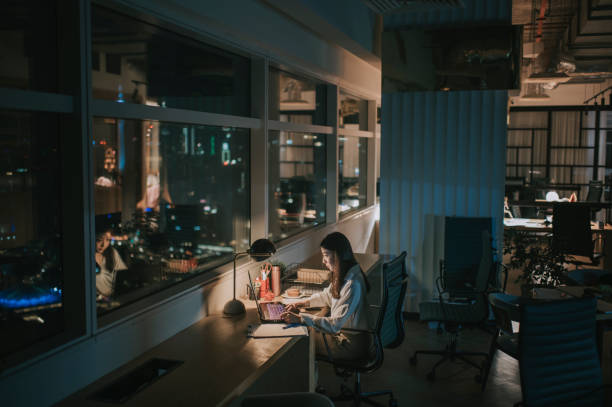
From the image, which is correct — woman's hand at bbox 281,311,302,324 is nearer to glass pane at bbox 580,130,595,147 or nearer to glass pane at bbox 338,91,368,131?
glass pane at bbox 338,91,368,131

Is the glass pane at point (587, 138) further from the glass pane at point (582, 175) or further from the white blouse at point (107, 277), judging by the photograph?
the white blouse at point (107, 277)

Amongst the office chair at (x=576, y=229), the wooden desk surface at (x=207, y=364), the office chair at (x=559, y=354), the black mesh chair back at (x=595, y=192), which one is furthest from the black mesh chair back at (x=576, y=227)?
the wooden desk surface at (x=207, y=364)

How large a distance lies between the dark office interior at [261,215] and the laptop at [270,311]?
7 cm

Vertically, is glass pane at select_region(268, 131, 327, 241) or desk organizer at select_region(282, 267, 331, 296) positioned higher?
glass pane at select_region(268, 131, 327, 241)

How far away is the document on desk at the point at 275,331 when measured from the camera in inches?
135

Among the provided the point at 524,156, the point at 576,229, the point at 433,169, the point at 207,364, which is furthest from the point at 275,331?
the point at 524,156

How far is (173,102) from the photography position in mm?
4023

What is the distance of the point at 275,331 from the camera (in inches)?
137

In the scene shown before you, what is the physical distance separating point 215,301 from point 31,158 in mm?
1824

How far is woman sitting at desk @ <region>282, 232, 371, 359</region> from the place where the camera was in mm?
3768

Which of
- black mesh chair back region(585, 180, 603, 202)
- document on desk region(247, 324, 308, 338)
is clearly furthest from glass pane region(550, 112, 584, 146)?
document on desk region(247, 324, 308, 338)

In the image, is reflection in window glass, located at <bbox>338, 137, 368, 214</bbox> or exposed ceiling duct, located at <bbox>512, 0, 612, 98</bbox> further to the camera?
reflection in window glass, located at <bbox>338, 137, 368, 214</bbox>

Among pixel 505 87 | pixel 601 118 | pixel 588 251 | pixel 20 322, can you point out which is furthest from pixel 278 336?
pixel 601 118

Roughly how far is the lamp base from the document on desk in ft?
1.13
